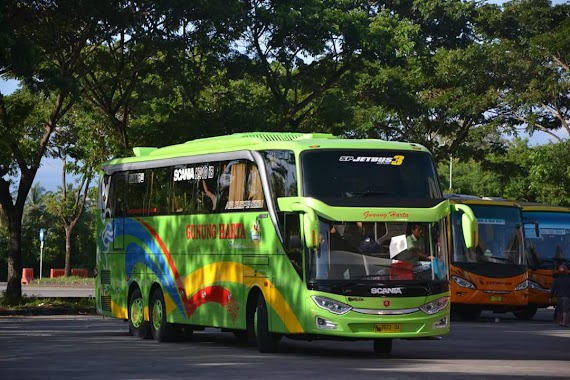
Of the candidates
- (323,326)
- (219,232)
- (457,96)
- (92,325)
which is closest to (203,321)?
(219,232)

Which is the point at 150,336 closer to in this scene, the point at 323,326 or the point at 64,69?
the point at 323,326

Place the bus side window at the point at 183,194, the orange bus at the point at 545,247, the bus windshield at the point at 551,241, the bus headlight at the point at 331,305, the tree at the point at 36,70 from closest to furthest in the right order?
the bus headlight at the point at 331,305 < the bus side window at the point at 183,194 < the tree at the point at 36,70 < the orange bus at the point at 545,247 < the bus windshield at the point at 551,241

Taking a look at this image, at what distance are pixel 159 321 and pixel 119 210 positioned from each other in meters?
3.02

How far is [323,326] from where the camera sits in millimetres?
19828

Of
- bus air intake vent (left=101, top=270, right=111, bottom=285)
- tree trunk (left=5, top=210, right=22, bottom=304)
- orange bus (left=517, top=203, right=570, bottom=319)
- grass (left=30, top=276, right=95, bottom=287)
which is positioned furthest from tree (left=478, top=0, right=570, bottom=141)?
bus air intake vent (left=101, top=270, right=111, bottom=285)

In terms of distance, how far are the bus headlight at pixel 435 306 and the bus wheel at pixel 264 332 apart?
2.52 meters

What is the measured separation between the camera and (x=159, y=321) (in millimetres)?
24938

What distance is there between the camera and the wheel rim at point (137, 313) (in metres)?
25.9

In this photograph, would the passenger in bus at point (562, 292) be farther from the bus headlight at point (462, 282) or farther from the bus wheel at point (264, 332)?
the bus wheel at point (264, 332)

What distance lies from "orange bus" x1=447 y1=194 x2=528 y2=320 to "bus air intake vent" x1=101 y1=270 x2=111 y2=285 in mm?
9522

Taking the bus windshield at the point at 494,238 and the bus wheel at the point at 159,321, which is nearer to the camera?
the bus wheel at the point at 159,321

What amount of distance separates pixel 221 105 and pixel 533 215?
391 inches

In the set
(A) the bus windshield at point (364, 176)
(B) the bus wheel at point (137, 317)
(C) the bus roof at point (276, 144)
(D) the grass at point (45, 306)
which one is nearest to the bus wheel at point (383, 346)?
(A) the bus windshield at point (364, 176)

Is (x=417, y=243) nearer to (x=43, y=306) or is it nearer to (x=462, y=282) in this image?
(x=462, y=282)
